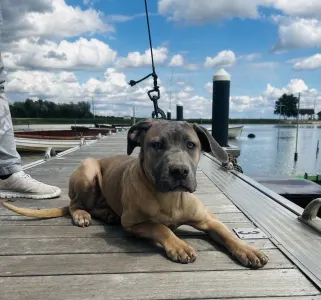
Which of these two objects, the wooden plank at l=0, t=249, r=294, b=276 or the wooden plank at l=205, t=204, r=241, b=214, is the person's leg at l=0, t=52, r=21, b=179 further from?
the wooden plank at l=205, t=204, r=241, b=214

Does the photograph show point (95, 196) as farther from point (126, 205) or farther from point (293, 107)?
point (293, 107)

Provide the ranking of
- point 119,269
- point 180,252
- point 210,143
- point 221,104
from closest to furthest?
point 119,269
point 180,252
point 210,143
point 221,104

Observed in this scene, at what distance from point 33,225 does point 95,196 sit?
670 millimetres

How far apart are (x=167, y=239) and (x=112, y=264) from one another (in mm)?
421

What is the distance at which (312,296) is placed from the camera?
184 cm

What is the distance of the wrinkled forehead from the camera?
2.59 meters

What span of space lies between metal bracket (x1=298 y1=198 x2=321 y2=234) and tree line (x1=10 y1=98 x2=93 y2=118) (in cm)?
6086

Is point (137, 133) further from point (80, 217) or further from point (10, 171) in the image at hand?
point (10, 171)

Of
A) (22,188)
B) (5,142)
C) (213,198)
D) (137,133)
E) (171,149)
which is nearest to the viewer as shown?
(171,149)

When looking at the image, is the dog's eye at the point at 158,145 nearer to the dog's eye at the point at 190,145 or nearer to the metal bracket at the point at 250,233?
the dog's eye at the point at 190,145

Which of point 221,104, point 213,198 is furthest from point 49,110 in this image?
point 213,198

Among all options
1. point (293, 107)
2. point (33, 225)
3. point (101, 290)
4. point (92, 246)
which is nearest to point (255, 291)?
point (101, 290)

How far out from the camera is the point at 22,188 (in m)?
3.96

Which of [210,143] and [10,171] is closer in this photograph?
[210,143]
